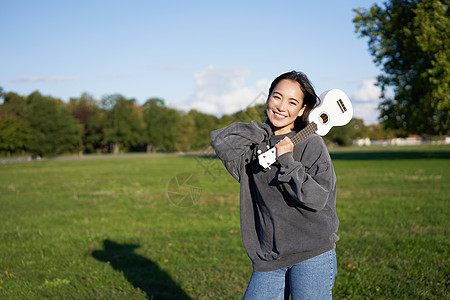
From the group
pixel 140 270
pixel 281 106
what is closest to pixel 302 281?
pixel 281 106

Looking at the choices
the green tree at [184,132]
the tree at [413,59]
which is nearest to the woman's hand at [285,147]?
the tree at [413,59]

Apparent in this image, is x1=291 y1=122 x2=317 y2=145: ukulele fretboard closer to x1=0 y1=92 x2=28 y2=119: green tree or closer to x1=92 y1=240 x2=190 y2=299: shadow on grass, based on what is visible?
x1=92 y1=240 x2=190 y2=299: shadow on grass

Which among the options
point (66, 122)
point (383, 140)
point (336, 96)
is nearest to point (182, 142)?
point (66, 122)

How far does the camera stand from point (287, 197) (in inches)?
92.4

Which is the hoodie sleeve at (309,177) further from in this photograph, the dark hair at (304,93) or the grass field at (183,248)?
the grass field at (183,248)

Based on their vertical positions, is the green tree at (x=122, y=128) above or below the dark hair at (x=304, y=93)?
above

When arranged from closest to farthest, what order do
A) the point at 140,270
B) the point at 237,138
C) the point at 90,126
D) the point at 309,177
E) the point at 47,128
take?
the point at 309,177 → the point at 237,138 → the point at 140,270 → the point at 47,128 → the point at 90,126

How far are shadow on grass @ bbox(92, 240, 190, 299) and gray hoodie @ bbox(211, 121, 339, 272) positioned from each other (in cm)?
304

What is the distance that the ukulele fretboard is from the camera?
2.37 m

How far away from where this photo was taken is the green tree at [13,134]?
181 ft

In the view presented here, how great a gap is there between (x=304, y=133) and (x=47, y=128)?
221 feet

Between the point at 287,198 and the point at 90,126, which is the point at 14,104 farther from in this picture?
the point at 287,198

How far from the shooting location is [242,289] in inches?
205

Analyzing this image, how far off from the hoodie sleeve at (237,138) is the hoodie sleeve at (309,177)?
0.91 ft
